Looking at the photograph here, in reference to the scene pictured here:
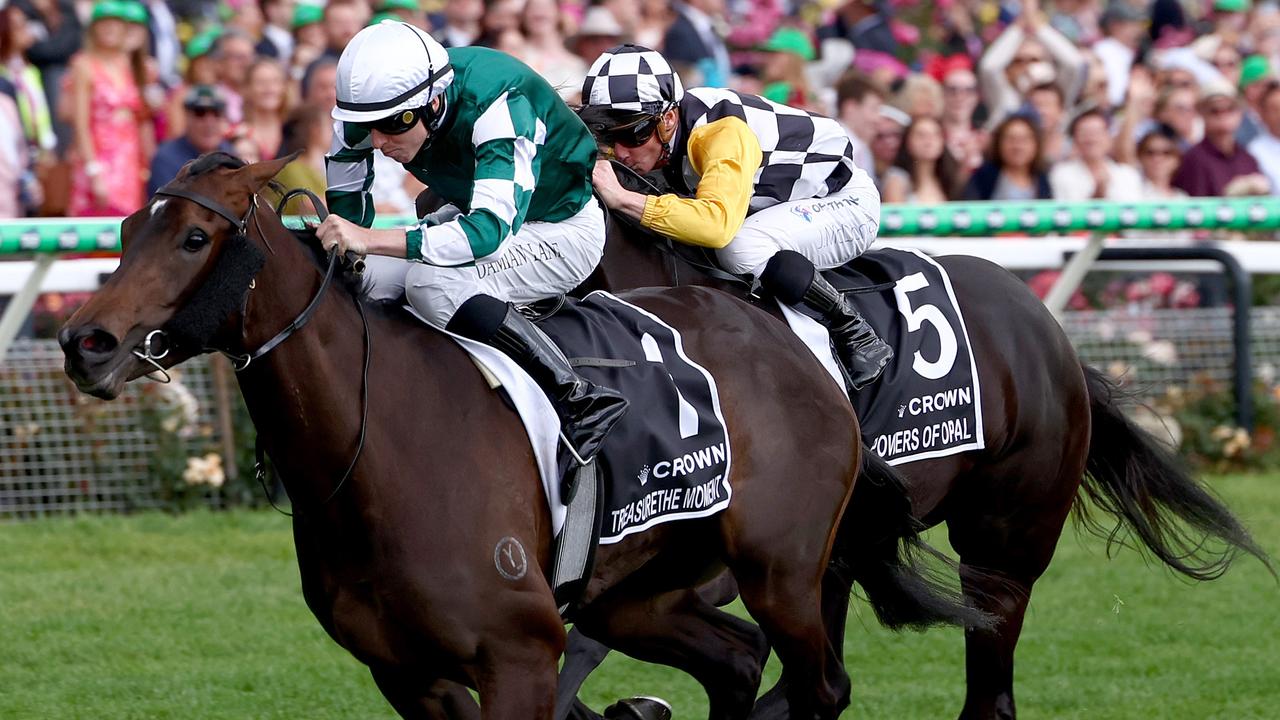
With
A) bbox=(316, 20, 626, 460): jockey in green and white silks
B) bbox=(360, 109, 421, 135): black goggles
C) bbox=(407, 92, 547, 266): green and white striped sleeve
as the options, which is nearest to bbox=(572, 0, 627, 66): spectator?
bbox=(316, 20, 626, 460): jockey in green and white silks

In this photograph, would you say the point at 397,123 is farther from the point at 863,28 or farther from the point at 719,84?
the point at 863,28

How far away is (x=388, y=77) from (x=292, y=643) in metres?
2.87

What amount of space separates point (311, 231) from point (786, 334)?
4.14 ft

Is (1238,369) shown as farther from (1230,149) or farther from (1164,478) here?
(1164,478)

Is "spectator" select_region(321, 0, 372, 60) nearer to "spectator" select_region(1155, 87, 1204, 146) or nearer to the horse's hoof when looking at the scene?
"spectator" select_region(1155, 87, 1204, 146)

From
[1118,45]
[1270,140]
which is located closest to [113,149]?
[1270,140]

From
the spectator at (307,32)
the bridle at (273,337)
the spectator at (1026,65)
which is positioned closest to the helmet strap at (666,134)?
the bridle at (273,337)

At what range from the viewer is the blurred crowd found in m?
8.49

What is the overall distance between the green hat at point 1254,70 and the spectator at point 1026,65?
4.14 ft

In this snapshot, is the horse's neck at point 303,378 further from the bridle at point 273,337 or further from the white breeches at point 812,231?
the white breeches at point 812,231

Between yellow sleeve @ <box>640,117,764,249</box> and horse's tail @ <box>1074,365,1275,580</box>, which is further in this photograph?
horse's tail @ <box>1074,365,1275,580</box>

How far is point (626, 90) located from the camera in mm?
4934

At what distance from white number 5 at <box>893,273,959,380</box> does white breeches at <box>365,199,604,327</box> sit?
3.38 ft

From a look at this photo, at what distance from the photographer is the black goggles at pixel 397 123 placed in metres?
Result: 4.02
